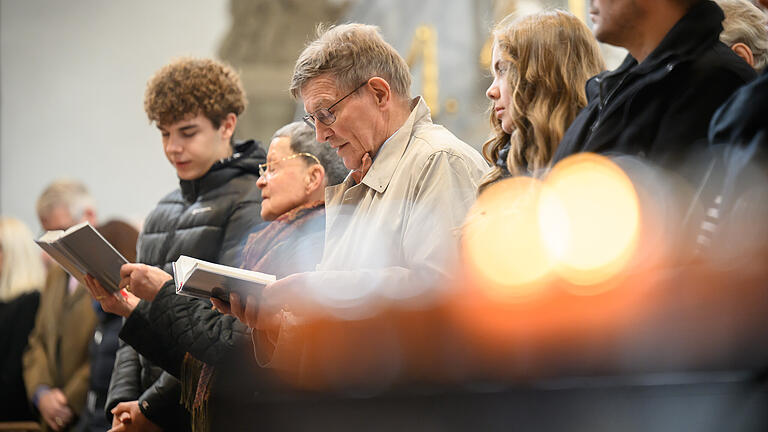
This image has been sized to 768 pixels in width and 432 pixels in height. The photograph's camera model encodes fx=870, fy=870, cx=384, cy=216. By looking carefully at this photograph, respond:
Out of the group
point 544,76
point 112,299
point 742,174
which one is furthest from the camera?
point 112,299

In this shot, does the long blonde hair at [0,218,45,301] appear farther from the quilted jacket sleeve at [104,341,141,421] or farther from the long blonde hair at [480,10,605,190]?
the long blonde hair at [480,10,605,190]

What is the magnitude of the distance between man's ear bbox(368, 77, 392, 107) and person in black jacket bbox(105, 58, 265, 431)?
29.1 inches

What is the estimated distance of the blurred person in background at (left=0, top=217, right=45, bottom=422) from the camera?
4621 millimetres

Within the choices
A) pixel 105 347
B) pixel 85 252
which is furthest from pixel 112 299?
pixel 105 347

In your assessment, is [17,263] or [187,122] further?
[17,263]

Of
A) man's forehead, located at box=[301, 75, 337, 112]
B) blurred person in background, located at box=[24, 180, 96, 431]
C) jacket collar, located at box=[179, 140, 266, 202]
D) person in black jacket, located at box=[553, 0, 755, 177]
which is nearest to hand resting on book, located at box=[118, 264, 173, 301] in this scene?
jacket collar, located at box=[179, 140, 266, 202]

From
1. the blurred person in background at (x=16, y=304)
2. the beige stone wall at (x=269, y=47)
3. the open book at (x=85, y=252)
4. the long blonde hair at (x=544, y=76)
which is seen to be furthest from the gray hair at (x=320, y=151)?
the beige stone wall at (x=269, y=47)

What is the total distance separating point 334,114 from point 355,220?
0.93 feet

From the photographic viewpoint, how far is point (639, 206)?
132 centimetres

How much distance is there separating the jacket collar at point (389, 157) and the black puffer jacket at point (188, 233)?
2.36 feet

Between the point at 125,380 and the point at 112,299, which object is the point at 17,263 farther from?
the point at 112,299

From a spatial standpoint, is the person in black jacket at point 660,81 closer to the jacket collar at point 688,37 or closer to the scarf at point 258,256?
the jacket collar at point 688,37

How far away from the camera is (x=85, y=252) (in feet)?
8.50

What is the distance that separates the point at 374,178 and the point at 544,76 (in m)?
0.48
